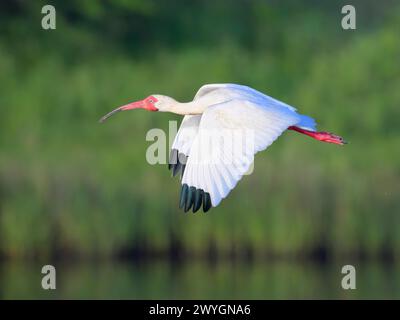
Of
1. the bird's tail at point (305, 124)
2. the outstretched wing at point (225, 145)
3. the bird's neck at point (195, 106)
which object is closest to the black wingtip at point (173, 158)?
the bird's neck at point (195, 106)

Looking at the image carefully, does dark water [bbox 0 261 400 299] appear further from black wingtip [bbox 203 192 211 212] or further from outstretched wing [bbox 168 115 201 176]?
black wingtip [bbox 203 192 211 212]

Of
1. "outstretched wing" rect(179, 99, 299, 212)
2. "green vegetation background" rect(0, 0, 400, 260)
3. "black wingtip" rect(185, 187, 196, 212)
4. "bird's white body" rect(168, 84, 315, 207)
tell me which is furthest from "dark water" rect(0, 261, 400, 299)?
"black wingtip" rect(185, 187, 196, 212)

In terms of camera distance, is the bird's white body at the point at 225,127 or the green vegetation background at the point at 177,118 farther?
the green vegetation background at the point at 177,118

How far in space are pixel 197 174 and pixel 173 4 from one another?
1183cm

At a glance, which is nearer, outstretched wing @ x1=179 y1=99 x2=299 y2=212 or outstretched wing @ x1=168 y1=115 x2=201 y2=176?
outstretched wing @ x1=179 y1=99 x2=299 y2=212

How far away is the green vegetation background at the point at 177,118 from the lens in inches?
509

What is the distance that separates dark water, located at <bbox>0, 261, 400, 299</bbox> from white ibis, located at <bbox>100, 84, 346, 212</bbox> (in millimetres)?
2950

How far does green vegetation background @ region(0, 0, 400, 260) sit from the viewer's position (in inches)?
509

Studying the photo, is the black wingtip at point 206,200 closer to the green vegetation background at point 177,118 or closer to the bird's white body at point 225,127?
the bird's white body at point 225,127

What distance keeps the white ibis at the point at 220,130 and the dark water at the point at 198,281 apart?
2.95 metres

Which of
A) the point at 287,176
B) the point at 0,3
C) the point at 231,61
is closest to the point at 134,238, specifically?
the point at 287,176

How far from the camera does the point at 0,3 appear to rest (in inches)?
724
